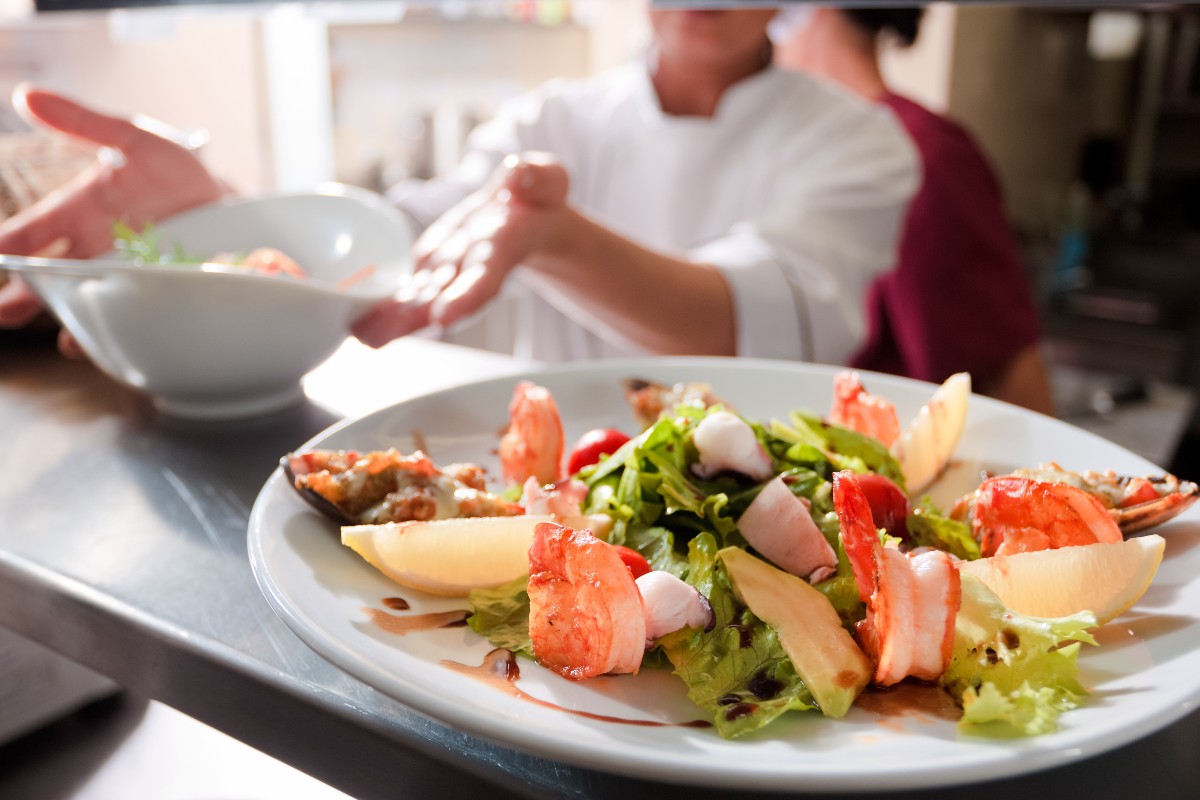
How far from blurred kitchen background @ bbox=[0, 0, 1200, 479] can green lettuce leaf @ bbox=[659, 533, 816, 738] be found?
301 centimetres

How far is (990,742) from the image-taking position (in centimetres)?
43

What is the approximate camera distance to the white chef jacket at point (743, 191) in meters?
1.63

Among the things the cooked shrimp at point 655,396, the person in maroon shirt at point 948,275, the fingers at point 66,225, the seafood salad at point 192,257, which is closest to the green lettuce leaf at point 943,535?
the cooked shrimp at point 655,396

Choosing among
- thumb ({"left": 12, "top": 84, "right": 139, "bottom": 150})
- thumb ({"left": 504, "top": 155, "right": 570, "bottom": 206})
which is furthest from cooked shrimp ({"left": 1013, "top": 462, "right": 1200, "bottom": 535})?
thumb ({"left": 12, "top": 84, "right": 139, "bottom": 150})

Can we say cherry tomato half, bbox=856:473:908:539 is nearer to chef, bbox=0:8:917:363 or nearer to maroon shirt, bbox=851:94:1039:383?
chef, bbox=0:8:917:363

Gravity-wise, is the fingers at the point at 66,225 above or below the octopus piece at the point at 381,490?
above

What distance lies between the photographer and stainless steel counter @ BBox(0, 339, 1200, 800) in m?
0.49

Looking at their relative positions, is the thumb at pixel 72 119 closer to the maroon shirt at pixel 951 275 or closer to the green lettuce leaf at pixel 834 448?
the green lettuce leaf at pixel 834 448

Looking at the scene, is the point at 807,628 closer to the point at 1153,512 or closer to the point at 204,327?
the point at 1153,512

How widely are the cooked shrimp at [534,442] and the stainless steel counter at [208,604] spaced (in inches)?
Answer: 8.7

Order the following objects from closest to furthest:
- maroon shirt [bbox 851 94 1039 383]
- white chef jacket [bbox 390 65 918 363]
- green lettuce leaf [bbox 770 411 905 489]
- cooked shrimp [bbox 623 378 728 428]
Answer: green lettuce leaf [bbox 770 411 905 489]
cooked shrimp [bbox 623 378 728 428]
white chef jacket [bbox 390 65 918 363]
maroon shirt [bbox 851 94 1039 383]

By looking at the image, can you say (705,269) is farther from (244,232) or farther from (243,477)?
(243,477)

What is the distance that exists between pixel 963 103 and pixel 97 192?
359 cm

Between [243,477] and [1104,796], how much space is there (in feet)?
2.35
